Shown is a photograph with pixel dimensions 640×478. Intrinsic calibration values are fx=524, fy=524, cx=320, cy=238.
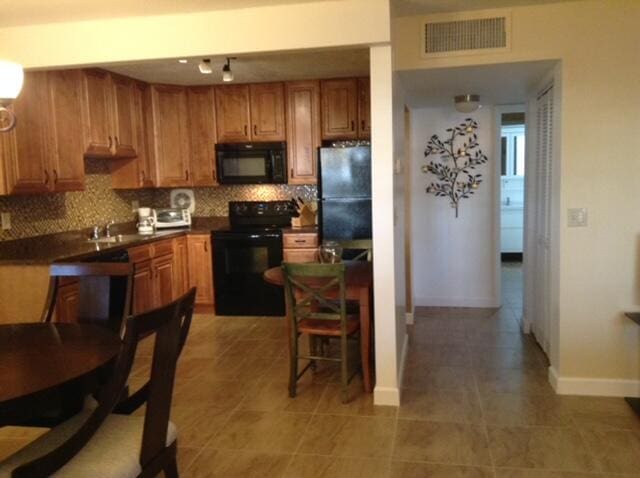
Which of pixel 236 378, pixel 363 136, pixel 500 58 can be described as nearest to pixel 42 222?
pixel 236 378

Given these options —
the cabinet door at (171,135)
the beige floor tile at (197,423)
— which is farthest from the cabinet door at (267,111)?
the beige floor tile at (197,423)

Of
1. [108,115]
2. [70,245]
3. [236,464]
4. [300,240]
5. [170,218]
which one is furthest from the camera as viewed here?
[170,218]

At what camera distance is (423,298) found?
5434mm

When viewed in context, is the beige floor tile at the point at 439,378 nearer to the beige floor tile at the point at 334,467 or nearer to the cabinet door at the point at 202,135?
the beige floor tile at the point at 334,467

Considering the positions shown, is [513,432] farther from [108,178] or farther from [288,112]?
[108,178]

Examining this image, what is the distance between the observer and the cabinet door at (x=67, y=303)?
3496 mm

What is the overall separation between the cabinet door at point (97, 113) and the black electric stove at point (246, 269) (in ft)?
4.34

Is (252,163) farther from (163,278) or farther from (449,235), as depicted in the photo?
(449,235)

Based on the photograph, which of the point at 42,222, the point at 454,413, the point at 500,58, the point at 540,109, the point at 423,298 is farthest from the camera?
the point at 423,298

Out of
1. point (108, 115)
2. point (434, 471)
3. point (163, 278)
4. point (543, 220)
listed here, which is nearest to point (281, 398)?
point (434, 471)

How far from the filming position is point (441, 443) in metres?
2.65

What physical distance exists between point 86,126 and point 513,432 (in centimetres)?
381

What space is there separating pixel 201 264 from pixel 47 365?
349cm

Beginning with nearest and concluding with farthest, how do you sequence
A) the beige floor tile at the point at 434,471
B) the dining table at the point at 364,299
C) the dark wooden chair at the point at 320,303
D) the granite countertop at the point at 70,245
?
the beige floor tile at the point at 434,471, the dark wooden chair at the point at 320,303, the dining table at the point at 364,299, the granite countertop at the point at 70,245
